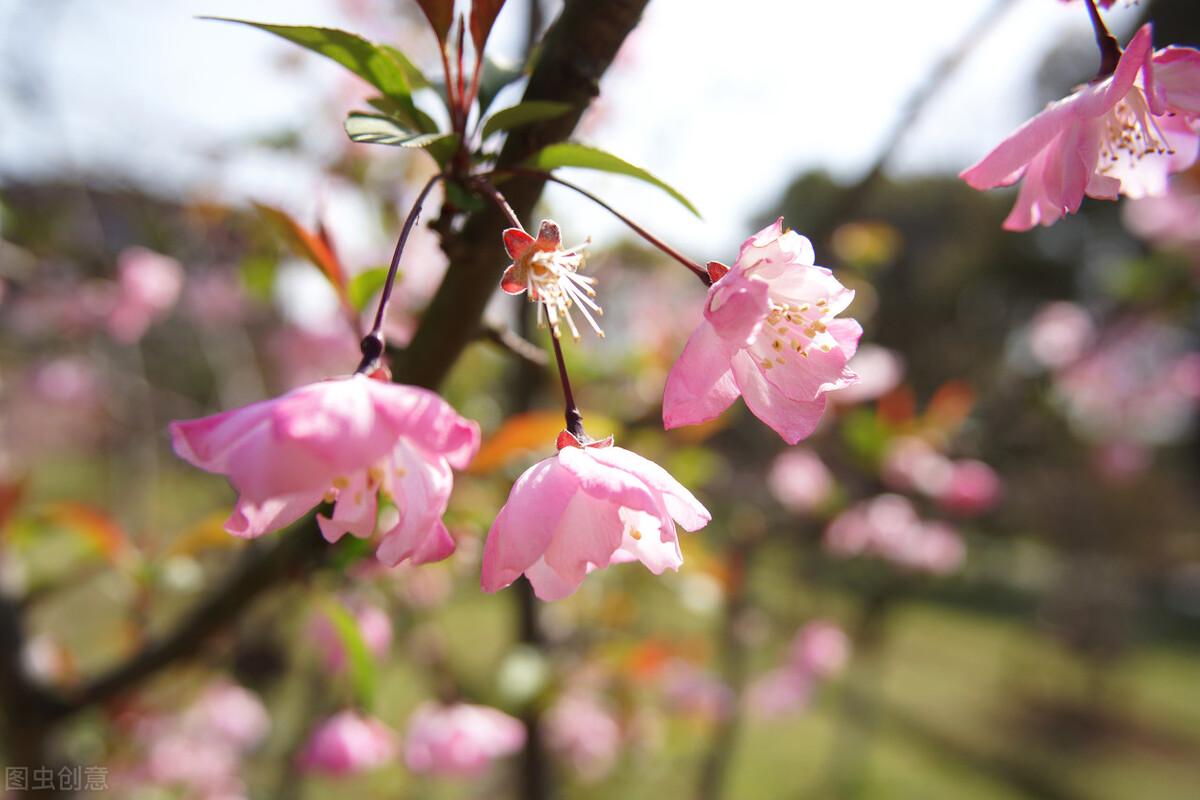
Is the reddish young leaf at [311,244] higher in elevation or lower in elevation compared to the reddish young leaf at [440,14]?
lower

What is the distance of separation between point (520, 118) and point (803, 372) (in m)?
0.21

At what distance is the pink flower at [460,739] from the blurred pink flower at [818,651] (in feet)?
4.96

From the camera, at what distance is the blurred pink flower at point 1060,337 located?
6.79ft

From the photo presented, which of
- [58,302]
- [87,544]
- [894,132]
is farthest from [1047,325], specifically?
[58,302]

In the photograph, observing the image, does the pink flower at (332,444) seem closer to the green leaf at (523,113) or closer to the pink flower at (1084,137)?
the green leaf at (523,113)

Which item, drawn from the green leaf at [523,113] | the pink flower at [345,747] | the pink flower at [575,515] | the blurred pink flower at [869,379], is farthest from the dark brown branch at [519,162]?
the blurred pink flower at [869,379]

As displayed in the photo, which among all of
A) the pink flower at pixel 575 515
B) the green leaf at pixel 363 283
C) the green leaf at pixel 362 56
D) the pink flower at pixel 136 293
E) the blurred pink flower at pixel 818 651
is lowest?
the blurred pink flower at pixel 818 651

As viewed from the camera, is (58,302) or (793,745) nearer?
(58,302)

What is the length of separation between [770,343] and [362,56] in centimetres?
27

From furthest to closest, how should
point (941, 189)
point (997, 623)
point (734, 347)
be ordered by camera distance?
point (941, 189)
point (997, 623)
point (734, 347)

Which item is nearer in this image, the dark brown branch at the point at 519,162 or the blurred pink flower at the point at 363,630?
the dark brown branch at the point at 519,162

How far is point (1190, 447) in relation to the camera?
31.7 feet

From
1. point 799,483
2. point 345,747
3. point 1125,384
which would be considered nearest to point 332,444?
point 345,747

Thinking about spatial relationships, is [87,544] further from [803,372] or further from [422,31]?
[422,31]
